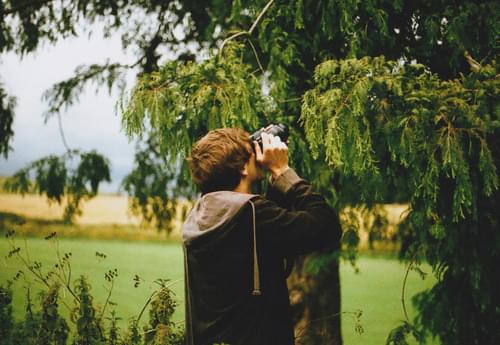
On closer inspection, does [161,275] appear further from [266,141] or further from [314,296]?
[266,141]

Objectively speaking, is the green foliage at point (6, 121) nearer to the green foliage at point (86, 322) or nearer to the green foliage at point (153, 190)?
the green foliage at point (153, 190)

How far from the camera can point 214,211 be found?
5.00 ft

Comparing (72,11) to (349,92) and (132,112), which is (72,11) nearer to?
(132,112)

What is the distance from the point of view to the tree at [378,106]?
7.03 feet

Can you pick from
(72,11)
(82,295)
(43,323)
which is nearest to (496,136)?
(82,295)

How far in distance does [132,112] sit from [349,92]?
1028 mm

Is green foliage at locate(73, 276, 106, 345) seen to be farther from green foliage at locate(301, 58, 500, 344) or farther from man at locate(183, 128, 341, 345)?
green foliage at locate(301, 58, 500, 344)

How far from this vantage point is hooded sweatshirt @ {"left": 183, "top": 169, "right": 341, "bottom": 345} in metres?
1.47

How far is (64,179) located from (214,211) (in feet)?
8.47

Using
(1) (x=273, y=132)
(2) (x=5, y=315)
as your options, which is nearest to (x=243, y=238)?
(1) (x=273, y=132)

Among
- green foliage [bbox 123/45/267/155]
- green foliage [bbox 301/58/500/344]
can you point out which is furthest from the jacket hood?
green foliage [bbox 123/45/267/155]

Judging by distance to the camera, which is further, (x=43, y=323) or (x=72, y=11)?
(x=72, y=11)

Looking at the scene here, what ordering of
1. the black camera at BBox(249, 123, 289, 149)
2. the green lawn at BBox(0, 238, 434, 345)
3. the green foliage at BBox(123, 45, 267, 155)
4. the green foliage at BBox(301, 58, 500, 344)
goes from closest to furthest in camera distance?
1. the black camera at BBox(249, 123, 289, 149)
2. the green foliage at BBox(301, 58, 500, 344)
3. the green foliage at BBox(123, 45, 267, 155)
4. the green lawn at BBox(0, 238, 434, 345)

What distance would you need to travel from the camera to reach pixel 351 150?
7.21 ft
